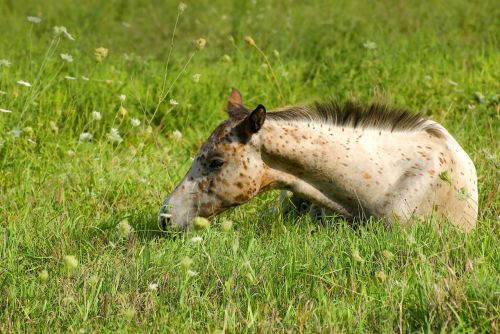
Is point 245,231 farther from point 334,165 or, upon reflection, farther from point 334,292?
point 334,292

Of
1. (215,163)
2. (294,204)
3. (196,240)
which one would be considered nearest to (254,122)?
(215,163)

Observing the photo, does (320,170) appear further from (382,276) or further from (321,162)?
(382,276)

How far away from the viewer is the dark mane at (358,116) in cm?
580

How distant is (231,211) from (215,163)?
2.97 ft

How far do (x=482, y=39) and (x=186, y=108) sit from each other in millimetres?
3816

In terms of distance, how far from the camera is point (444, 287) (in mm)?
4316

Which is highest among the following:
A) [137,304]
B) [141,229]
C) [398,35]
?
[137,304]

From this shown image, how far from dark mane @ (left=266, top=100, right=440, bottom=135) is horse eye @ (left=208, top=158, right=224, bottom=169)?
418 millimetres

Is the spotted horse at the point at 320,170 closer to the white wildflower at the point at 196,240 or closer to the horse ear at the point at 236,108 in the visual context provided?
the horse ear at the point at 236,108

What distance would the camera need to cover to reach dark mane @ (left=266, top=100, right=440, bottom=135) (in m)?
5.80

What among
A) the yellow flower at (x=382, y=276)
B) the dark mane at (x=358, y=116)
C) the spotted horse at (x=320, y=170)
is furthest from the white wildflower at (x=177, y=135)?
the yellow flower at (x=382, y=276)

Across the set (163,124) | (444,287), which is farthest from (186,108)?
(444,287)

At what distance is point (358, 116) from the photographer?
592cm

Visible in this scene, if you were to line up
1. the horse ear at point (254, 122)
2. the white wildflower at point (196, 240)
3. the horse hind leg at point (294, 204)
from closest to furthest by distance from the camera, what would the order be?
the white wildflower at point (196, 240)
the horse ear at point (254, 122)
the horse hind leg at point (294, 204)
